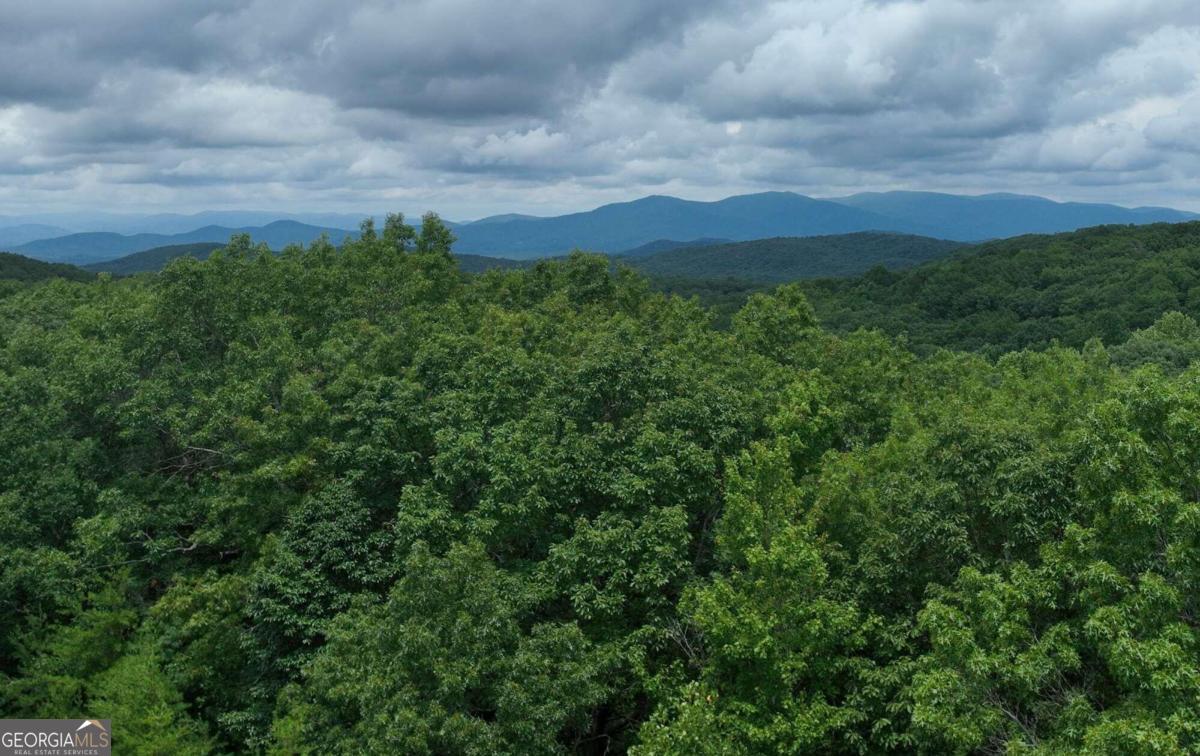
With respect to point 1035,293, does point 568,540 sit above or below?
below

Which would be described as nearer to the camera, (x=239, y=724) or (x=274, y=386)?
(x=239, y=724)

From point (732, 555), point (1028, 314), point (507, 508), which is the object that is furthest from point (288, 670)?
point (1028, 314)

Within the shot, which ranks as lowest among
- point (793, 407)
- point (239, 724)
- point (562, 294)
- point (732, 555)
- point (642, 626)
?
point (239, 724)

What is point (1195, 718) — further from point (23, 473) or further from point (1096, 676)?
point (23, 473)

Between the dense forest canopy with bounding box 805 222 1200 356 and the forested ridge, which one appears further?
the dense forest canopy with bounding box 805 222 1200 356

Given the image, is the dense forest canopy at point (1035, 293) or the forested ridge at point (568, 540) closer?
the forested ridge at point (568, 540)

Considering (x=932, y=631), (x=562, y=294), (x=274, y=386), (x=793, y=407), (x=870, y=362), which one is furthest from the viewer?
(x=562, y=294)

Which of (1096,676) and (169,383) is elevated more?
(169,383)

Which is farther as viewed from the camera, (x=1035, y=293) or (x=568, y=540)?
(x=1035, y=293)
